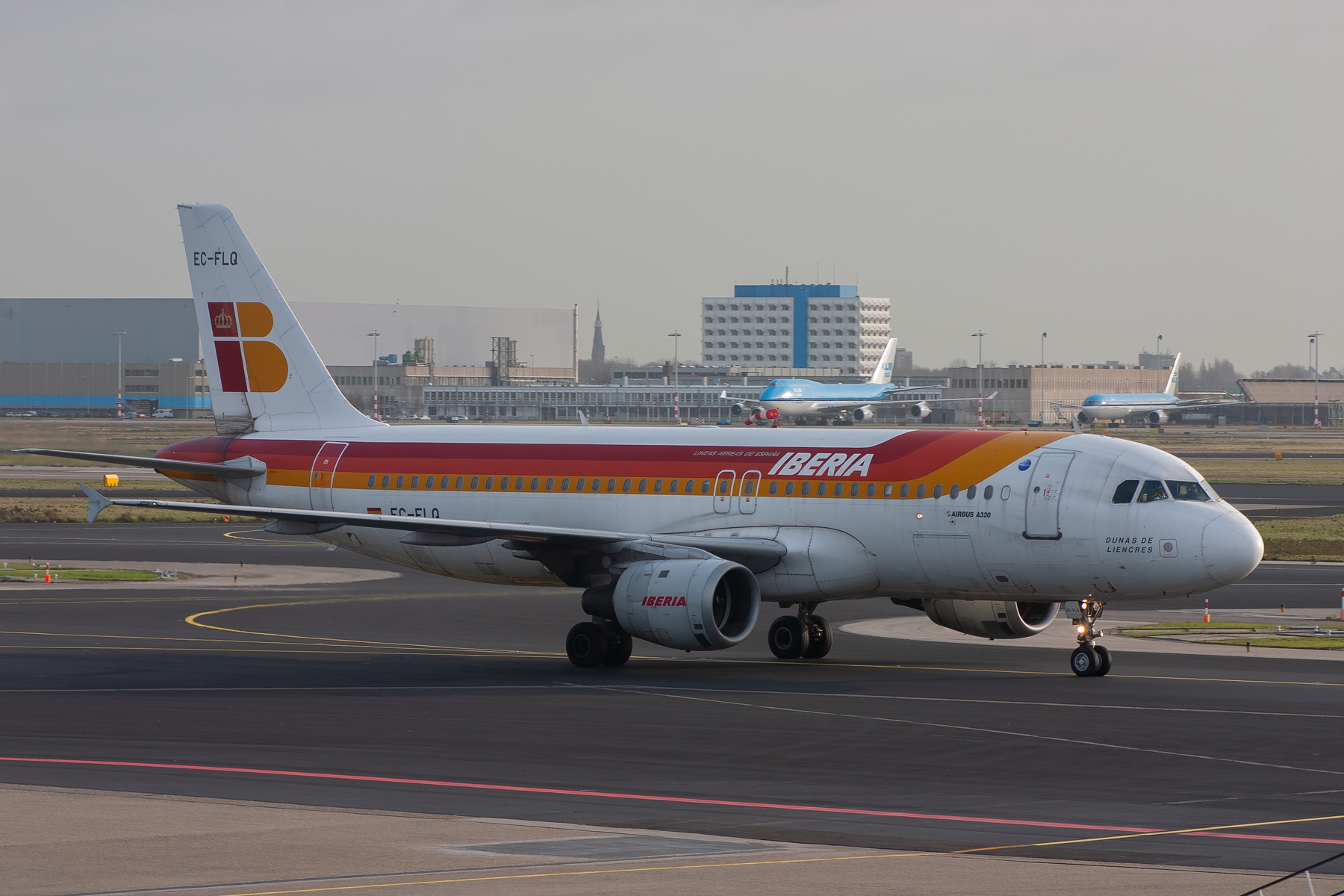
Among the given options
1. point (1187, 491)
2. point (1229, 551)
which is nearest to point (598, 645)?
point (1187, 491)

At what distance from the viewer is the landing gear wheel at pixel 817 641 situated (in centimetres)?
3366

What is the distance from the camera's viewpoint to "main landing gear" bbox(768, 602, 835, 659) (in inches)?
1320

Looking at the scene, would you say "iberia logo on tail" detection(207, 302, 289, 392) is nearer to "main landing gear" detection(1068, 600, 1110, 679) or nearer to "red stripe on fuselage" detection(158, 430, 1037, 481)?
"red stripe on fuselage" detection(158, 430, 1037, 481)

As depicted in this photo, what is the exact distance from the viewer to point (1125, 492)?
29.8 m

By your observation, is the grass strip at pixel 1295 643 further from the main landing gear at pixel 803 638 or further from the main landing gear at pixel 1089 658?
the main landing gear at pixel 803 638

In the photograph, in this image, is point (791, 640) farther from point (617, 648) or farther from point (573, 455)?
point (573, 455)

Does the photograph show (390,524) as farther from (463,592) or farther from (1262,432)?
(1262,432)

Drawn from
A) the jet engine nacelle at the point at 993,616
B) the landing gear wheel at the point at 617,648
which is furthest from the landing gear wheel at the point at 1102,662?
the landing gear wheel at the point at 617,648

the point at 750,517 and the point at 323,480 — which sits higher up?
the point at 323,480

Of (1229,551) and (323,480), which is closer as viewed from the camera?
(1229,551)

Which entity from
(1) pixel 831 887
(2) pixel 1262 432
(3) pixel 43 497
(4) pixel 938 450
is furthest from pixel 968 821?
(2) pixel 1262 432

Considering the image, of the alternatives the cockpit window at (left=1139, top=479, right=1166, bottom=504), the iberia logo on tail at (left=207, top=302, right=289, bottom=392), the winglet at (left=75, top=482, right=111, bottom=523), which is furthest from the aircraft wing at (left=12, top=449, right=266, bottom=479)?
the cockpit window at (left=1139, top=479, right=1166, bottom=504)

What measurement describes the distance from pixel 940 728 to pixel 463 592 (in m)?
25.9

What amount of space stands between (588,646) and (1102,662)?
31.8ft
